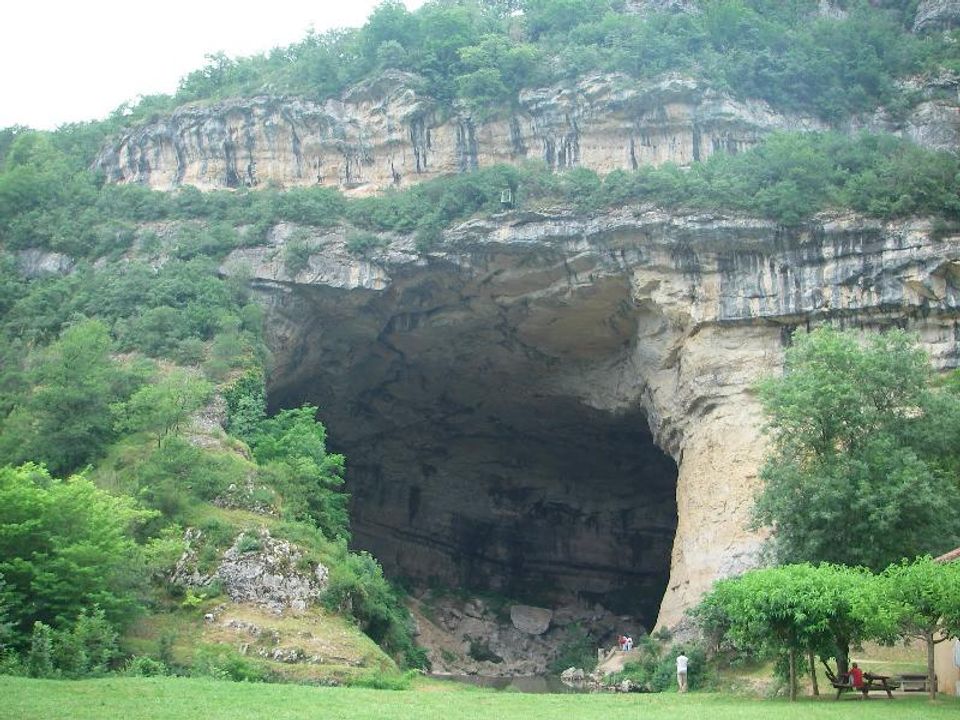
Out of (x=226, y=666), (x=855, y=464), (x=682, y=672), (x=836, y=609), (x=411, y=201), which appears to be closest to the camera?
(x=836, y=609)

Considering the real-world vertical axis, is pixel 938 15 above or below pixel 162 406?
above

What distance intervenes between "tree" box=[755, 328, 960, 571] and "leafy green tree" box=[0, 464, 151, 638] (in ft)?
49.3

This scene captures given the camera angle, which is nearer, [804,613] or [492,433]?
[804,613]

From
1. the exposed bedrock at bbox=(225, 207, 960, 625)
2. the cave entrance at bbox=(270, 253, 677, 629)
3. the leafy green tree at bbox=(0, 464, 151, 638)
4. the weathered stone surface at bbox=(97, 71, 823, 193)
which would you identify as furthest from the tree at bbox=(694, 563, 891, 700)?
the weathered stone surface at bbox=(97, 71, 823, 193)

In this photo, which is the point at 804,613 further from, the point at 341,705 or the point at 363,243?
the point at 363,243

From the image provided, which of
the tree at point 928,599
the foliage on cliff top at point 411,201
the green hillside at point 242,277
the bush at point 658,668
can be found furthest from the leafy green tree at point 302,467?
the tree at point 928,599

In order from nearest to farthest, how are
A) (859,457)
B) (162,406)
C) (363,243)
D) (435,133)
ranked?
1. (859,457)
2. (162,406)
3. (363,243)
4. (435,133)

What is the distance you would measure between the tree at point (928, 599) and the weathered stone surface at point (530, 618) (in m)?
28.3

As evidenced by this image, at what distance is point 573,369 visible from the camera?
4194 centimetres

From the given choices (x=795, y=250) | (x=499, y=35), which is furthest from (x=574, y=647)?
(x=499, y=35)

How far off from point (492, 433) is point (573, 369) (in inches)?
305

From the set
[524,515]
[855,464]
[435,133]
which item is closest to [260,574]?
[855,464]

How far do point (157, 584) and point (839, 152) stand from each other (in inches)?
1009

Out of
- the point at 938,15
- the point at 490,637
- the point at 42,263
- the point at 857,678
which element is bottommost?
the point at 490,637
